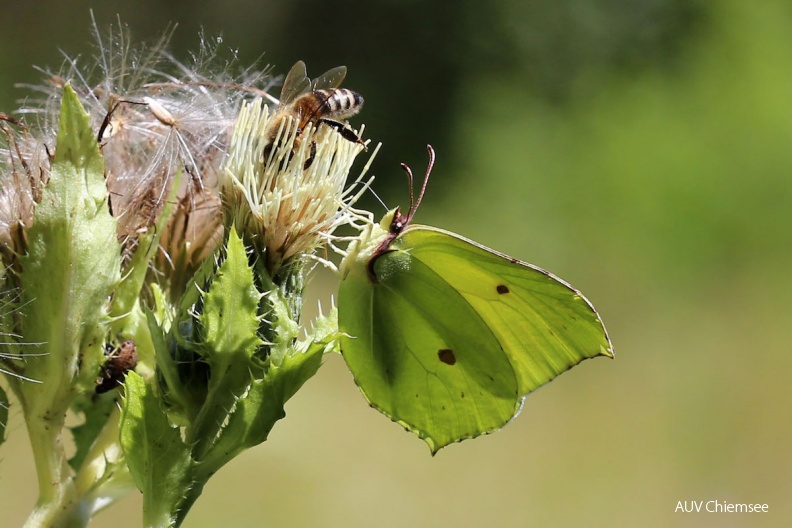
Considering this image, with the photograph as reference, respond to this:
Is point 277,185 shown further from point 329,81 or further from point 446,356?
point 446,356

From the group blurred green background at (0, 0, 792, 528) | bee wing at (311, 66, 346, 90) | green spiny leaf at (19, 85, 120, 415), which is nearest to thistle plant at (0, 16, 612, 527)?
green spiny leaf at (19, 85, 120, 415)

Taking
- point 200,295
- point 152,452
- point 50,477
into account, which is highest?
point 200,295

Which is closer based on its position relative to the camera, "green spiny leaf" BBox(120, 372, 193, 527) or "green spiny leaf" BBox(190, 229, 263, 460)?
"green spiny leaf" BBox(120, 372, 193, 527)

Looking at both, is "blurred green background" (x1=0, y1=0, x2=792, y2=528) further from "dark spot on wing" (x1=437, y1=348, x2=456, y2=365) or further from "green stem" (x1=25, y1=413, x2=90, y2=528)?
"green stem" (x1=25, y1=413, x2=90, y2=528)

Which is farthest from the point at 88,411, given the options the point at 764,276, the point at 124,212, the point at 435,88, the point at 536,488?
the point at 435,88

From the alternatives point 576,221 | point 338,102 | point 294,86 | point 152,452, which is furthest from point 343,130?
point 576,221

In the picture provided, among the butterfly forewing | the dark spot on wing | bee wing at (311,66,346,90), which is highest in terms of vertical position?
bee wing at (311,66,346,90)

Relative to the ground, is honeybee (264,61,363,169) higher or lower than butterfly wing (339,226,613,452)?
higher
